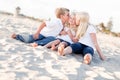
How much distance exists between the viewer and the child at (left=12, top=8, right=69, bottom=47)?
25.7 ft

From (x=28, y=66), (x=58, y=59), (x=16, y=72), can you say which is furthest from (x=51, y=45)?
(x=16, y=72)

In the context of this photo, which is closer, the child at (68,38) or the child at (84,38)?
the child at (84,38)

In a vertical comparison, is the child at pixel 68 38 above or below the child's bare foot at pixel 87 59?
above

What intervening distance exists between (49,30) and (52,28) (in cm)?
10

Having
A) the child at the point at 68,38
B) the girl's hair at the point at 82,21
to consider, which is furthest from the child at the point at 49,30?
the girl's hair at the point at 82,21

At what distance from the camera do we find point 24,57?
21.1ft

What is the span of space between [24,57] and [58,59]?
599mm

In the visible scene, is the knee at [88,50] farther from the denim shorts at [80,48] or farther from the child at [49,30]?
the child at [49,30]

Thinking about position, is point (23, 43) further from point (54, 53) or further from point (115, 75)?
point (115, 75)

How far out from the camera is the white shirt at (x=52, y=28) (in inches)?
313

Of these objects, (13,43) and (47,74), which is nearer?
(47,74)

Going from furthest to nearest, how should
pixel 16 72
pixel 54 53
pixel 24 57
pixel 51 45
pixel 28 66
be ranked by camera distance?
pixel 51 45, pixel 54 53, pixel 24 57, pixel 28 66, pixel 16 72

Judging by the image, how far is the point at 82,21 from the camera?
728 cm

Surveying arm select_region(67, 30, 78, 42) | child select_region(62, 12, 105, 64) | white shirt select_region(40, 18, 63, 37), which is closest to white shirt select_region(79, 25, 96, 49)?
child select_region(62, 12, 105, 64)
